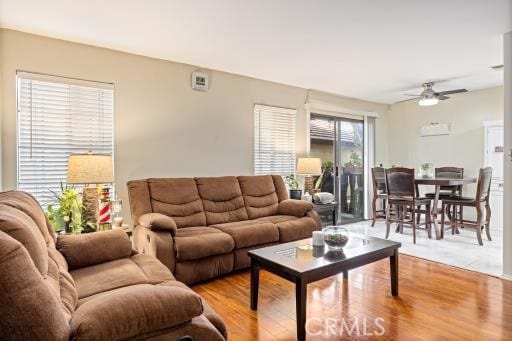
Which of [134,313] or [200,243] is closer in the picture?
[134,313]

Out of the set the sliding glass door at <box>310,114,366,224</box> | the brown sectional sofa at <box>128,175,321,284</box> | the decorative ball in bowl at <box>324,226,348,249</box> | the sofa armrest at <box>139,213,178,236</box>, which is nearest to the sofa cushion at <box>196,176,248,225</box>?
the brown sectional sofa at <box>128,175,321,284</box>

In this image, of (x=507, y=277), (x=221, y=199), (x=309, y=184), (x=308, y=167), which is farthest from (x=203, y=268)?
(x=507, y=277)

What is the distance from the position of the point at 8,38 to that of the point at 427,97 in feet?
16.8

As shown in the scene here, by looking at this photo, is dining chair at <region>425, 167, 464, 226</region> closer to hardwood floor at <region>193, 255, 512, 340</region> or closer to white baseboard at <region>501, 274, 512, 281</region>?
white baseboard at <region>501, 274, 512, 281</region>

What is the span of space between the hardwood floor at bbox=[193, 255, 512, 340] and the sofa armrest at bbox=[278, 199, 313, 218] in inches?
38.4

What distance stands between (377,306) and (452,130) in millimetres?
4464

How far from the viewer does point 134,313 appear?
119 cm

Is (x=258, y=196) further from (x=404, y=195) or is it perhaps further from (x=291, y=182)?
(x=404, y=195)

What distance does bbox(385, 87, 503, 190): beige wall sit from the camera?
17.4 feet

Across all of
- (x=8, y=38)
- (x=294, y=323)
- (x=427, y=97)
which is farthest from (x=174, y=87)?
(x=427, y=97)

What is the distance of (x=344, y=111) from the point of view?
19.0 feet

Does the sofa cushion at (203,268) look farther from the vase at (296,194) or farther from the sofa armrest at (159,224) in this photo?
the vase at (296,194)

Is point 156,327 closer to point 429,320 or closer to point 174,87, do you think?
point 429,320

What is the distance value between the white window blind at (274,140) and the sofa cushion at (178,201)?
1.32 m
